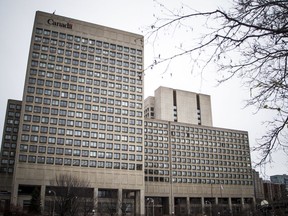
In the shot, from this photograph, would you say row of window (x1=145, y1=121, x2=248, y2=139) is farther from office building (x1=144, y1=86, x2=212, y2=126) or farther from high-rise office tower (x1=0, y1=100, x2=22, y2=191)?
high-rise office tower (x1=0, y1=100, x2=22, y2=191)

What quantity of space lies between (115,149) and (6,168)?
1499 inches

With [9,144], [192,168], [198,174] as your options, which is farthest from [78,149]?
[198,174]

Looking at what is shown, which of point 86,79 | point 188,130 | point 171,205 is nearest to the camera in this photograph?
point 86,79

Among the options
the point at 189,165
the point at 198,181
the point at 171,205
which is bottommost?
the point at 171,205

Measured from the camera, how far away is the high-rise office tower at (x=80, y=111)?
80.6m

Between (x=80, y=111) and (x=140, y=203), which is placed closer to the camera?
(x=80, y=111)

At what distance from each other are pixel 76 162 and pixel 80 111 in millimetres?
15460

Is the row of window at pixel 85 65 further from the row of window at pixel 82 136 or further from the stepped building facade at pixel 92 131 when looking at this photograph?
the row of window at pixel 82 136

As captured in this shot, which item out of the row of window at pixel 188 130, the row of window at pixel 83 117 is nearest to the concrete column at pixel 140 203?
the row of window at pixel 83 117

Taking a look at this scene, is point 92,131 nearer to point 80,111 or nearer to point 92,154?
point 92,154

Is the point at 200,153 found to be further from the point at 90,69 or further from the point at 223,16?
the point at 223,16

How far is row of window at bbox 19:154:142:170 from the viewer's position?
258 feet

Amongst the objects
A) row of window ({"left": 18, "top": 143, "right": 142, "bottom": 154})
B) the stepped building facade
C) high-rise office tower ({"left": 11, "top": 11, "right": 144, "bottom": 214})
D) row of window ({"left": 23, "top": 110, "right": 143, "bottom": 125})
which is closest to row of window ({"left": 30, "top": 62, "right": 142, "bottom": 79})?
high-rise office tower ({"left": 11, "top": 11, "right": 144, "bottom": 214})

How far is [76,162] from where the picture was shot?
83562mm
